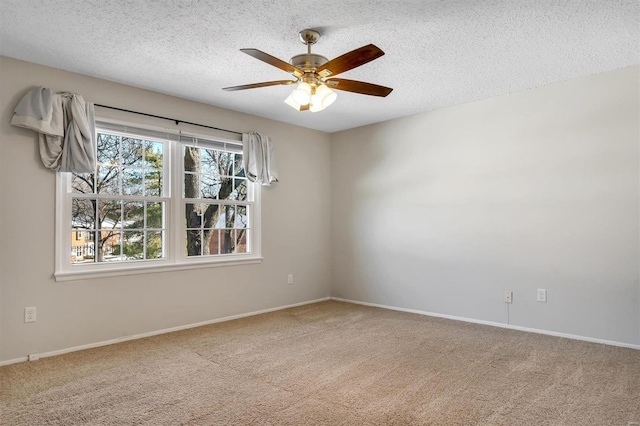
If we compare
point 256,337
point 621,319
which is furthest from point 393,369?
point 621,319

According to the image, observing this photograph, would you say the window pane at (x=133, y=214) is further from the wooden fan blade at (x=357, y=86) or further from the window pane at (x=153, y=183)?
the wooden fan blade at (x=357, y=86)

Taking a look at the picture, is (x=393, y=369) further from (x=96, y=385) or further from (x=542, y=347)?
(x=96, y=385)

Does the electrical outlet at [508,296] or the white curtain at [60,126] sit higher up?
the white curtain at [60,126]

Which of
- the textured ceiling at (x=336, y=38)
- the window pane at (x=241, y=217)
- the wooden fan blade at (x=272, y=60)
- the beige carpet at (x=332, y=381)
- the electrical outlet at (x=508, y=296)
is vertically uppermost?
the textured ceiling at (x=336, y=38)

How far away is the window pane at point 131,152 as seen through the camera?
3805 mm

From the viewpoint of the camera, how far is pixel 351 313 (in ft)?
15.5

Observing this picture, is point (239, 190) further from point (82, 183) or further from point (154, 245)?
point (82, 183)

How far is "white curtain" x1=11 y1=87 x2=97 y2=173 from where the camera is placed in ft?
10.2

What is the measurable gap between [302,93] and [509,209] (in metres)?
2.62

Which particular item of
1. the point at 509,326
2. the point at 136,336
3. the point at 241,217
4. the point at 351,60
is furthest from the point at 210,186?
the point at 509,326

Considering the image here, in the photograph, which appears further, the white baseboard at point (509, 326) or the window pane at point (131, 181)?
the window pane at point (131, 181)

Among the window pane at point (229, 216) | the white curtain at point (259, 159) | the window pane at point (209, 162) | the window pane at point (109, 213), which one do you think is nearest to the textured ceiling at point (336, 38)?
the window pane at point (209, 162)

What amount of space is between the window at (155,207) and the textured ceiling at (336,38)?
2.07 feet

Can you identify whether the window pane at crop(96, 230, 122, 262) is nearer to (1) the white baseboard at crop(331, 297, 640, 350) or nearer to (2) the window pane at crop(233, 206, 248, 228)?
(2) the window pane at crop(233, 206, 248, 228)
